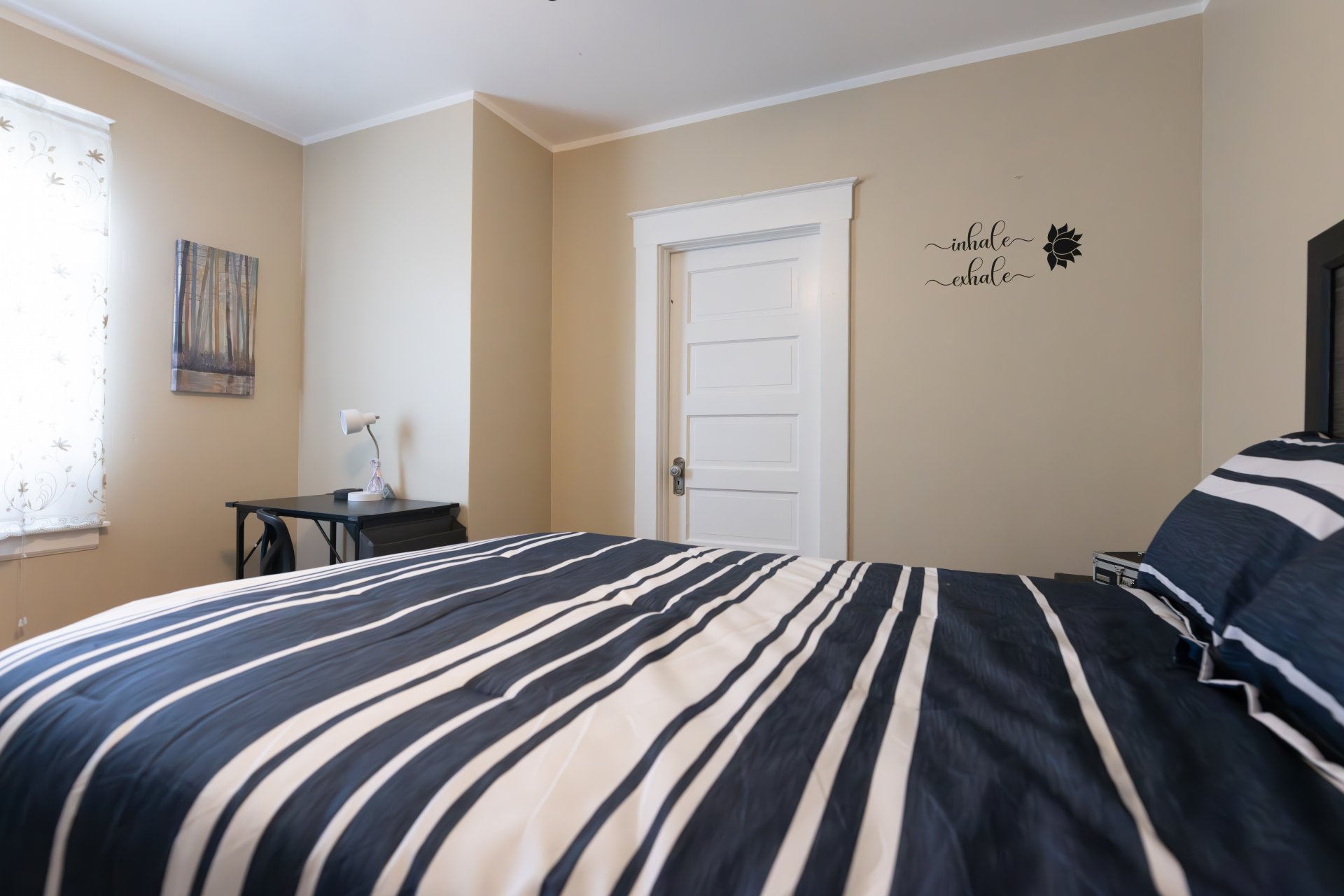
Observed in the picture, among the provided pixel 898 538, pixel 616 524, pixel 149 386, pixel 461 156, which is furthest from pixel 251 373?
pixel 898 538

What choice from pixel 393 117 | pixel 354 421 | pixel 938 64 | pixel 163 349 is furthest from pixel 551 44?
pixel 163 349

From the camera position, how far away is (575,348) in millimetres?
3383

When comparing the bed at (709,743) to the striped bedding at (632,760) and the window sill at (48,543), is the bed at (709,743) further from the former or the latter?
the window sill at (48,543)

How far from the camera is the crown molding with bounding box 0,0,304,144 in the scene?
231cm

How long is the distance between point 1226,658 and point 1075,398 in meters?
2.01

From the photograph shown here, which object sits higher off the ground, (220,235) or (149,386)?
(220,235)

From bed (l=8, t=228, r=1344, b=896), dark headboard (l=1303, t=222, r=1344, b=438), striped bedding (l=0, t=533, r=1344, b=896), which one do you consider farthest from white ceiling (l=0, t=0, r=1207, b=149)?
striped bedding (l=0, t=533, r=1344, b=896)

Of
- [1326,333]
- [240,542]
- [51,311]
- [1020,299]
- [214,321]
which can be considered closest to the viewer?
[1326,333]

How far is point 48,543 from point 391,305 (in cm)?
168

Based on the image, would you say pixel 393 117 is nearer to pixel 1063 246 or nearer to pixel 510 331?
pixel 510 331

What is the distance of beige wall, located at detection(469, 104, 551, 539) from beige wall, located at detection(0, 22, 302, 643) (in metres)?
1.24

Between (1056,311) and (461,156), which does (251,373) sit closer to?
(461,156)

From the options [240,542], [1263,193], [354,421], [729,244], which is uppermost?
[729,244]

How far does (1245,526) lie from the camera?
91 centimetres
